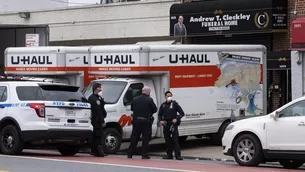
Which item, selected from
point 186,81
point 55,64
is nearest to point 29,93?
point 55,64

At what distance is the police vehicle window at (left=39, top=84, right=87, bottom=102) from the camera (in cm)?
1680

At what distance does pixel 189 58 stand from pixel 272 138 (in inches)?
206

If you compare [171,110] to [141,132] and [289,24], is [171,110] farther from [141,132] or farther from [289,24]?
[289,24]

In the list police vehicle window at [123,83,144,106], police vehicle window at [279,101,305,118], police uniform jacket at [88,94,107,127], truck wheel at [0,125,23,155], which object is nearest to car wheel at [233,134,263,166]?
police vehicle window at [279,101,305,118]

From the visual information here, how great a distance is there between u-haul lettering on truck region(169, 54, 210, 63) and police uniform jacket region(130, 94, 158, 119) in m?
2.17

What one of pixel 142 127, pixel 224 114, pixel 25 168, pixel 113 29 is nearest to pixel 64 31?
pixel 113 29

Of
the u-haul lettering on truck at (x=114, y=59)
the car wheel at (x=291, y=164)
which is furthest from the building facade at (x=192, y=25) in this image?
the car wheel at (x=291, y=164)

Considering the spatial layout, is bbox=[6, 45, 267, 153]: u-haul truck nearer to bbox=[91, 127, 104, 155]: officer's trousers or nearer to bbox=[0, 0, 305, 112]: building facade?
bbox=[91, 127, 104, 155]: officer's trousers

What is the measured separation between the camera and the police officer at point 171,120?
17922 millimetres

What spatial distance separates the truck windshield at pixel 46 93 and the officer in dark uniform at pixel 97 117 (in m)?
0.52

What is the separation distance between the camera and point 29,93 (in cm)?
1684

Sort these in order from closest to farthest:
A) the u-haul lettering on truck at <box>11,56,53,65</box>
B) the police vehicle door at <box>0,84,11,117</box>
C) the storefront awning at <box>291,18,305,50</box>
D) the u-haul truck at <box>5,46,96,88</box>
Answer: the police vehicle door at <box>0,84,11,117</box> → the u-haul truck at <box>5,46,96,88</box> → the u-haul lettering on truck at <box>11,56,53,65</box> → the storefront awning at <box>291,18,305,50</box>

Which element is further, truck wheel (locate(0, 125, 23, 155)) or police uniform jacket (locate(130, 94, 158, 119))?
police uniform jacket (locate(130, 94, 158, 119))

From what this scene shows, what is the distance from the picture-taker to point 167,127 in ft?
59.4
